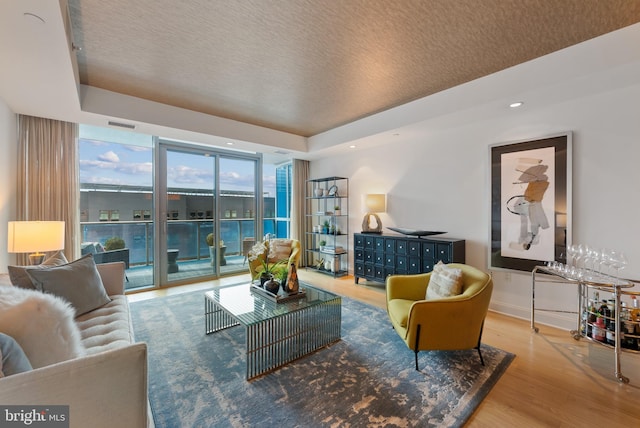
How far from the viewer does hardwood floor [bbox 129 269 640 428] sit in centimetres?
165

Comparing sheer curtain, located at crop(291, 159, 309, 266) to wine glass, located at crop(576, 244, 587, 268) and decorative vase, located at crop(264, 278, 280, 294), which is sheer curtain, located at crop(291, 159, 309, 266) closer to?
decorative vase, located at crop(264, 278, 280, 294)

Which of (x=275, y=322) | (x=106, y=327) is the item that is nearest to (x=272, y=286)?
(x=275, y=322)

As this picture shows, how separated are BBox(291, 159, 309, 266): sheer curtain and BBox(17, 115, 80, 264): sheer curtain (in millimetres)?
3446

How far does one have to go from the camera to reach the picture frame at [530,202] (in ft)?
9.35

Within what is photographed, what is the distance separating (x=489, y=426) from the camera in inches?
62.7

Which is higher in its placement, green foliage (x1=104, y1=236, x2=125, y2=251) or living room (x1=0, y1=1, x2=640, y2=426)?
living room (x1=0, y1=1, x2=640, y2=426)

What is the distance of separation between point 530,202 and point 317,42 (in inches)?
115

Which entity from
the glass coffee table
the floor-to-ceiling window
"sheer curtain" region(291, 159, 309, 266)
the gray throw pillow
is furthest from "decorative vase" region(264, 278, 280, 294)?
"sheer curtain" region(291, 159, 309, 266)

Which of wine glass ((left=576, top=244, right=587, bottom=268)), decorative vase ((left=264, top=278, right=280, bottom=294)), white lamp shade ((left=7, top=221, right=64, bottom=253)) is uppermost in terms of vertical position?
white lamp shade ((left=7, top=221, right=64, bottom=253))

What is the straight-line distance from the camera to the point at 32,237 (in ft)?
8.04

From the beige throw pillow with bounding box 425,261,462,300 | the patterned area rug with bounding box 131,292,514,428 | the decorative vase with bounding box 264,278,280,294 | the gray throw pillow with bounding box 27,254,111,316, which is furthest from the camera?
the decorative vase with bounding box 264,278,280,294

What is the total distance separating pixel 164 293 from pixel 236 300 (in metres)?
2.19

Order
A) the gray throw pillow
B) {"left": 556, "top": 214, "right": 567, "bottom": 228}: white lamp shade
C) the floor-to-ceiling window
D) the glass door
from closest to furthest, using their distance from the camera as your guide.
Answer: the gray throw pillow < {"left": 556, "top": 214, "right": 567, "bottom": 228}: white lamp shade < the floor-to-ceiling window < the glass door

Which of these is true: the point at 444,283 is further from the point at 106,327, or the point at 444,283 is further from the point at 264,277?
the point at 106,327
